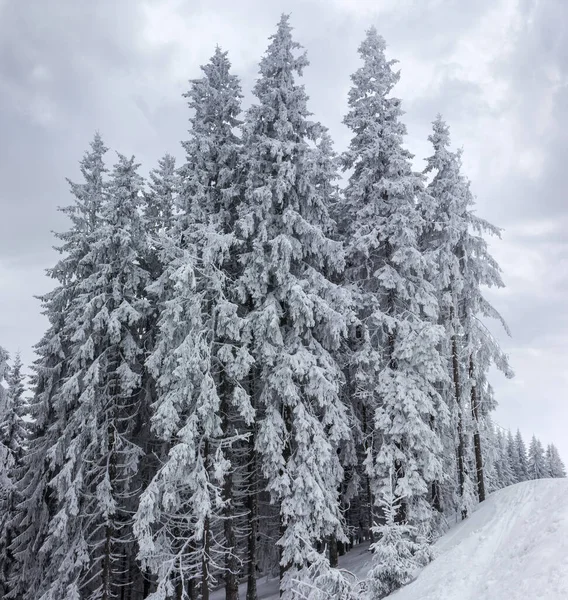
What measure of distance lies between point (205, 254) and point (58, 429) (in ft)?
36.9

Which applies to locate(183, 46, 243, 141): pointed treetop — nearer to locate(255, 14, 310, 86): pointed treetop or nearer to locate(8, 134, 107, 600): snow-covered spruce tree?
locate(255, 14, 310, 86): pointed treetop

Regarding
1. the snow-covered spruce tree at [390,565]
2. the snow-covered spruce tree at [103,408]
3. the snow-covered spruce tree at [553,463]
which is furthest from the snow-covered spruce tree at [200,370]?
the snow-covered spruce tree at [553,463]

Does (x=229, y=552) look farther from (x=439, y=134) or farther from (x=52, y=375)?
(x=439, y=134)

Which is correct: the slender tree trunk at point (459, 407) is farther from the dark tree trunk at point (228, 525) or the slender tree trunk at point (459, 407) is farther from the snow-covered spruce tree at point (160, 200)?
the snow-covered spruce tree at point (160, 200)

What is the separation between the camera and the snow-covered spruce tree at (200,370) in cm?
1450

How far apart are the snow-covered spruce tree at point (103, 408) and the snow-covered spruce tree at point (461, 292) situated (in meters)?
12.8

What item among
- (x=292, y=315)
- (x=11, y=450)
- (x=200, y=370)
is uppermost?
(x=292, y=315)

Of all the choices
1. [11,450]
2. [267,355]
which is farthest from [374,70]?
[11,450]

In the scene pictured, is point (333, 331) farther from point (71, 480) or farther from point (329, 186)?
point (71, 480)

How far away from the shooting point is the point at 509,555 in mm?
10508

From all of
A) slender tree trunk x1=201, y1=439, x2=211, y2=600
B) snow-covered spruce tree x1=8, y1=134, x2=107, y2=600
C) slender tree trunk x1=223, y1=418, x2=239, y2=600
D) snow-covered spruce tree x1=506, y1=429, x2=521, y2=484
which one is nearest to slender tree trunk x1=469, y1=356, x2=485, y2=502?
slender tree trunk x1=223, y1=418, x2=239, y2=600

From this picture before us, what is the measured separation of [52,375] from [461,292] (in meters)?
19.5

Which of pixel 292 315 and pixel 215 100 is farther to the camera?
pixel 215 100

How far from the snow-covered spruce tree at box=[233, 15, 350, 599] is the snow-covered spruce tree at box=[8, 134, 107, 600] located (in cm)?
843
